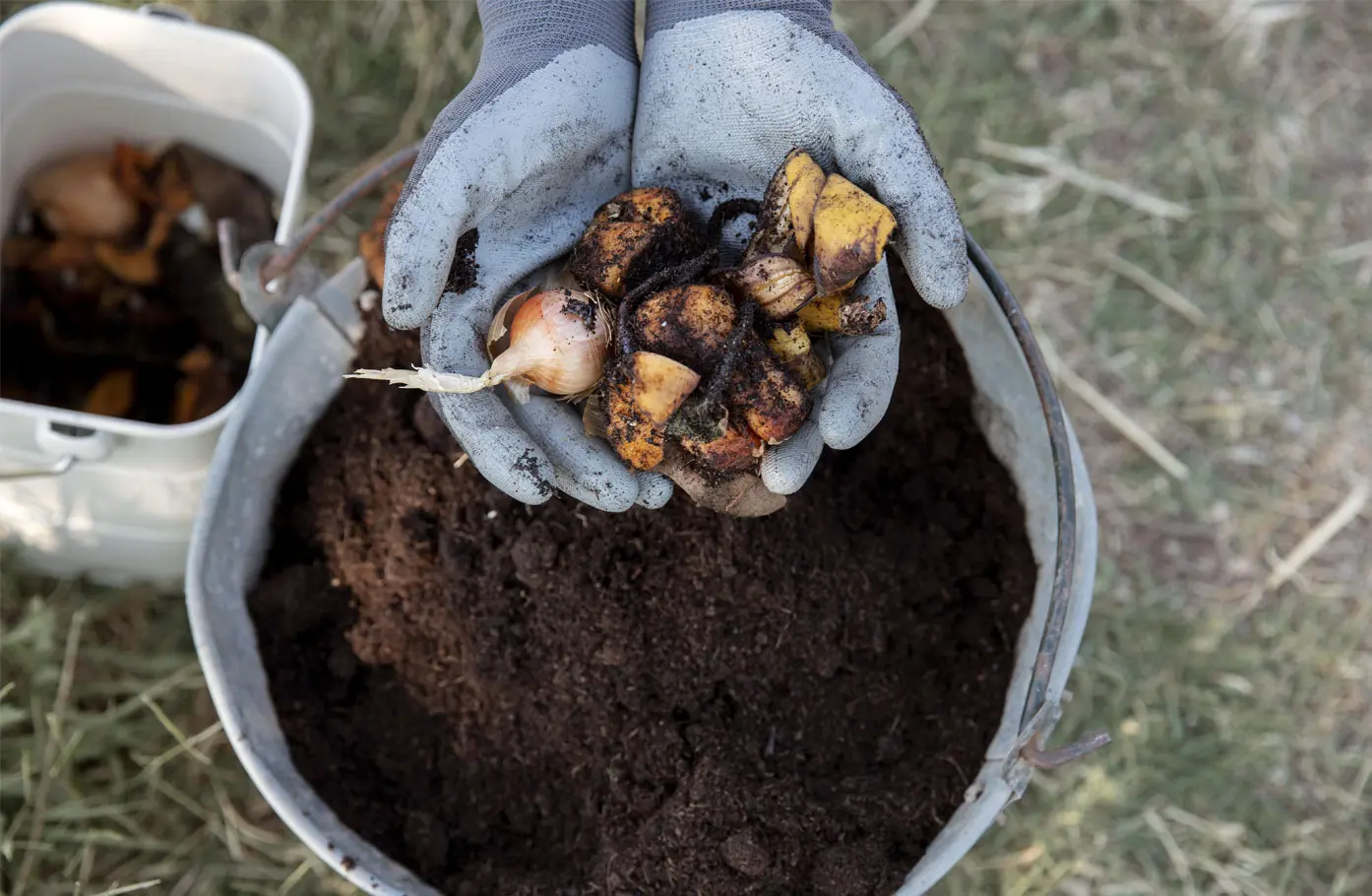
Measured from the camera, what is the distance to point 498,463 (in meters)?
1.24

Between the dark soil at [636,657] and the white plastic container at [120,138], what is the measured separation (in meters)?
0.28

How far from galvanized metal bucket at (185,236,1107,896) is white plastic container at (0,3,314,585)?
84 mm

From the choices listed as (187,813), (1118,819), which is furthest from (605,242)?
(1118,819)

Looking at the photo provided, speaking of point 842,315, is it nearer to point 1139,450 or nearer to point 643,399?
point 643,399

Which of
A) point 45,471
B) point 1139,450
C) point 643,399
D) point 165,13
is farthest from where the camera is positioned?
point 1139,450

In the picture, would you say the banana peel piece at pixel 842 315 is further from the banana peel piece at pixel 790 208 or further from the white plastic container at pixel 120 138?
the white plastic container at pixel 120 138

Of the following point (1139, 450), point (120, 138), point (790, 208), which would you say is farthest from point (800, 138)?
point (120, 138)

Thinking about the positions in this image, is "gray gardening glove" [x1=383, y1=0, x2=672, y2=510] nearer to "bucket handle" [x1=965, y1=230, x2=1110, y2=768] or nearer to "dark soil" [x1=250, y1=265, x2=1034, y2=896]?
"dark soil" [x1=250, y1=265, x2=1034, y2=896]

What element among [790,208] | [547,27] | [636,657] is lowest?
[636,657]

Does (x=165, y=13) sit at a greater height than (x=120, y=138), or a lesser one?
greater

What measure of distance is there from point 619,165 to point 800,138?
0.90 feet

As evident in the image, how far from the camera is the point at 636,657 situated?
144 centimetres

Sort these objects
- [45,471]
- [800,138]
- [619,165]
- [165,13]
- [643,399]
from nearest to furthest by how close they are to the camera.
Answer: [643,399], [800,138], [619,165], [45,471], [165,13]

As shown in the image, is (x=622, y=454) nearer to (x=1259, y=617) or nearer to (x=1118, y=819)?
(x=1118, y=819)
